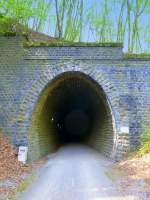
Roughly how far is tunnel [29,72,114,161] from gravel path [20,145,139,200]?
1.99m

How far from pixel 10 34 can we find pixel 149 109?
5997mm

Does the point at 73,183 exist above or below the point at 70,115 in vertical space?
below

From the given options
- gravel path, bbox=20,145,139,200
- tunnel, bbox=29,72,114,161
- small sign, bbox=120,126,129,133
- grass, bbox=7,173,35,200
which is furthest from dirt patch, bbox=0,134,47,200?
small sign, bbox=120,126,129,133

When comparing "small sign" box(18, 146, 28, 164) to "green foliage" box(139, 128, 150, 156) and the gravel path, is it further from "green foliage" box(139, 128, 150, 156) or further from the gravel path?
"green foliage" box(139, 128, 150, 156)

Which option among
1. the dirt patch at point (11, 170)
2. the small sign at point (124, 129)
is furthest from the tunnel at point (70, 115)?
the dirt patch at point (11, 170)

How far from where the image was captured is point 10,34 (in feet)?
42.9

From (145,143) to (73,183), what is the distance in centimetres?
469

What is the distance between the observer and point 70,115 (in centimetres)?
2473

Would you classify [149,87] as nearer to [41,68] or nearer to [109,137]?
[109,137]

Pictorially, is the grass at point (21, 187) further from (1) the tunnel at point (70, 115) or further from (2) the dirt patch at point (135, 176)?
(1) the tunnel at point (70, 115)

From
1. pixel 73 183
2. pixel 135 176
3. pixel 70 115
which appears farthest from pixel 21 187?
pixel 70 115

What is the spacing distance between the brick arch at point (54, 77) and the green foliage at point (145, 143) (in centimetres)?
99

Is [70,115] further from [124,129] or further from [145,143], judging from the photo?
[145,143]

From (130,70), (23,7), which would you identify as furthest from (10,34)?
(130,70)
